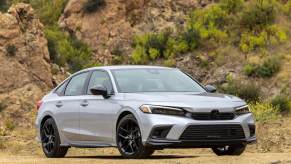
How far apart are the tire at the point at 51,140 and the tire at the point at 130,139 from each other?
2.06 m

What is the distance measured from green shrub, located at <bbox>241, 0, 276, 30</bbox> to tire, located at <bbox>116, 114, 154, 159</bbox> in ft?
67.6

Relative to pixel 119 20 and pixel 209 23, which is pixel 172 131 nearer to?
pixel 209 23

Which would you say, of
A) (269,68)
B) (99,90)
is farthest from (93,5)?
(99,90)

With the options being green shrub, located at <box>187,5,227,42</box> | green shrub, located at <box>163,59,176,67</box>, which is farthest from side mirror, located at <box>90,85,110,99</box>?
green shrub, located at <box>187,5,227,42</box>

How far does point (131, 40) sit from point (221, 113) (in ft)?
72.4

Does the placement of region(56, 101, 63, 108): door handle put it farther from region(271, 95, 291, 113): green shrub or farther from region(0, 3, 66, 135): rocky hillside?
region(271, 95, 291, 113): green shrub

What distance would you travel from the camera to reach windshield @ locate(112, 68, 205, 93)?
38.3ft

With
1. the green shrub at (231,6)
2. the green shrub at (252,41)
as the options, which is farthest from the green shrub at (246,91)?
the green shrub at (231,6)

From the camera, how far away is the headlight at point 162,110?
10.6 metres

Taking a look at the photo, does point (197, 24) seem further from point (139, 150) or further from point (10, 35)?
point (139, 150)

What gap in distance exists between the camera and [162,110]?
34.8 ft

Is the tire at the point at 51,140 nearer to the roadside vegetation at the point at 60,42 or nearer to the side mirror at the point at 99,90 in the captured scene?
the side mirror at the point at 99,90

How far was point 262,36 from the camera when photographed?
3031 centimetres

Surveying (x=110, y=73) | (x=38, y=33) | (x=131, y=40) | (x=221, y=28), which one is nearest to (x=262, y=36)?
(x=221, y=28)
